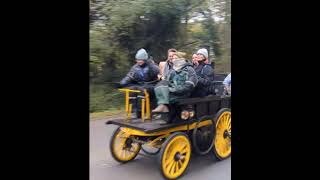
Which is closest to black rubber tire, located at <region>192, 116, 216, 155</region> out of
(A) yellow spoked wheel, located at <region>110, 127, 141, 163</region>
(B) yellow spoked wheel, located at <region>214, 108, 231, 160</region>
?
(B) yellow spoked wheel, located at <region>214, 108, 231, 160</region>

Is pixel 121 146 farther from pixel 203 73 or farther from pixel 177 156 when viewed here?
pixel 203 73

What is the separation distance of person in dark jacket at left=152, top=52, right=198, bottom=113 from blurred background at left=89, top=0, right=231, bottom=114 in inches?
4.8

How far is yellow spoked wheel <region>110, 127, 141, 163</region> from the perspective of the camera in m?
2.19

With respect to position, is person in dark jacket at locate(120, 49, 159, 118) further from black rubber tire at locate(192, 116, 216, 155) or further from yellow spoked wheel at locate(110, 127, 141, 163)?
black rubber tire at locate(192, 116, 216, 155)

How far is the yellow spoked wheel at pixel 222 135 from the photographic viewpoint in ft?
8.09
